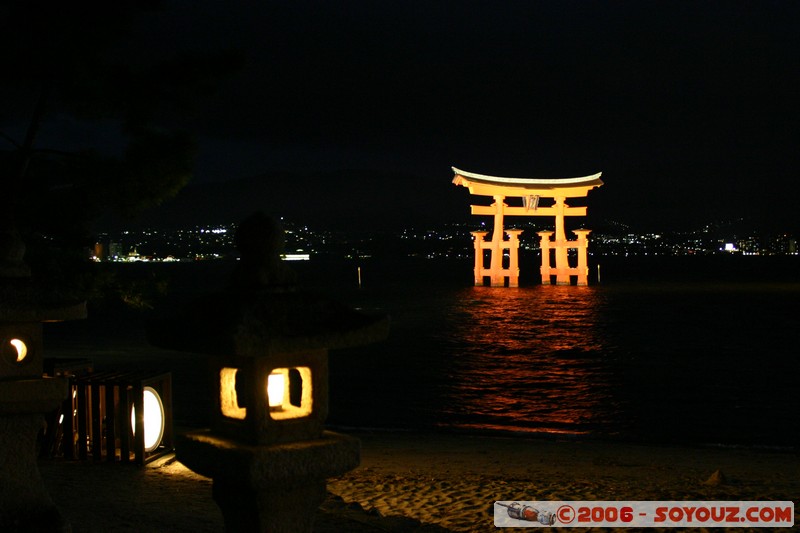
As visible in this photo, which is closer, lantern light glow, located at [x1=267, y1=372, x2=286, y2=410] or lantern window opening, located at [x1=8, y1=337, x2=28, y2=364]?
lantern light glow, located at [x1=267, y1=372, x2=286, y2=410]

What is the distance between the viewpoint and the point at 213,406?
12.1 feet

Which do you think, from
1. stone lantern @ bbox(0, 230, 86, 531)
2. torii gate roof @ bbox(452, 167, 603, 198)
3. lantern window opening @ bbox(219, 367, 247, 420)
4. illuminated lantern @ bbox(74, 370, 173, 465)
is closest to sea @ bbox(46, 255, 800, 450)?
lantern window opening @ bbox(219, 367, 247, 420)

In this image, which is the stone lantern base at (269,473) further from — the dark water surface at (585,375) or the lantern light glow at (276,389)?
the dark water surface at (585,375)

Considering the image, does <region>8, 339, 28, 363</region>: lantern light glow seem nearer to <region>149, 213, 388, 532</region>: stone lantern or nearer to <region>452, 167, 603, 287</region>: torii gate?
<region>149, 213, 388, 532</region>: stone lantern

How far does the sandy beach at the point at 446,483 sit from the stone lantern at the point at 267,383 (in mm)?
1642

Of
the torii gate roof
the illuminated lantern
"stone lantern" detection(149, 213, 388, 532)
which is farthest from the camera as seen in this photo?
the torii gate roof

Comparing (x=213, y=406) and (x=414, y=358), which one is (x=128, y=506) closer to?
(x=213, y=406)

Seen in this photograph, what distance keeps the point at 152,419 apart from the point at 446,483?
2594 mm

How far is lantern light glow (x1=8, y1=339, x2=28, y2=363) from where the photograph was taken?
480 centimetres

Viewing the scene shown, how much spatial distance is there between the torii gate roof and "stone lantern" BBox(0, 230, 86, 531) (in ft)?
A: 147

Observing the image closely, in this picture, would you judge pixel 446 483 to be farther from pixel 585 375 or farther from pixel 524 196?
pixel 524 196

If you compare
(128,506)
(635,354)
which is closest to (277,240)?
(128,506)

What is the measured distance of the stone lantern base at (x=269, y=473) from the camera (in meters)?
3.40

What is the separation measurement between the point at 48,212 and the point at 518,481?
6043 millimetres
